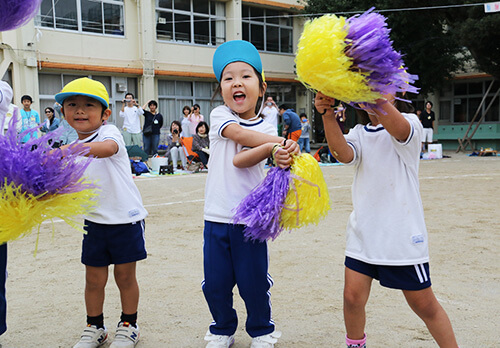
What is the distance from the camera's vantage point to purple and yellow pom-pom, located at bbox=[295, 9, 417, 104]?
1.83 m

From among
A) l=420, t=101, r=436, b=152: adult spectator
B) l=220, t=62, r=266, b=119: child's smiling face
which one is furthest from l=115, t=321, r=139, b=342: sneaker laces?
l=420, t=101, r=436, b=152: adult spectator

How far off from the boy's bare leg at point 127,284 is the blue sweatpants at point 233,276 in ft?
1.52

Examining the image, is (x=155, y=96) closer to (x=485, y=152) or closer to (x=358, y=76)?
(x=485, y=152)

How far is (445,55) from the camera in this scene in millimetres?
19641

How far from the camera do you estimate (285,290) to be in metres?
3.33

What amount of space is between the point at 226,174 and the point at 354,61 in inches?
33.1

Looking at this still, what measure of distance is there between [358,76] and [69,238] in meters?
3.99

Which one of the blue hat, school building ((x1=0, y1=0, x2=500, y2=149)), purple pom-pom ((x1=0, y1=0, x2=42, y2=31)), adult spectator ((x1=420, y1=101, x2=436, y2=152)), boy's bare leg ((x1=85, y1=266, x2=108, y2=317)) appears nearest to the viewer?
purple pom-pom ((x1=0, y1=0, x2=42, y2=31))

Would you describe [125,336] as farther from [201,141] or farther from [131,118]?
[131,118]

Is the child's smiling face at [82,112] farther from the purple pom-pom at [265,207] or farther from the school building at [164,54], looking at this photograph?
the school building at [164,54]

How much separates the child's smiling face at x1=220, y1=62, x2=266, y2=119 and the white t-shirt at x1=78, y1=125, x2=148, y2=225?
2.14 feet

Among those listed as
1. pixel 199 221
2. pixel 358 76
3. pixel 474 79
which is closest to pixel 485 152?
pixel 474 79

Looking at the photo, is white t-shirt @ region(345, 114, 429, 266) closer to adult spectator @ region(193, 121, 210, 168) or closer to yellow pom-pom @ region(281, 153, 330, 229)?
yellow pom-pom @ region(281, 153, 330, 229)

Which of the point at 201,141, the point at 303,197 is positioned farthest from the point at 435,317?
the point at 201,141
